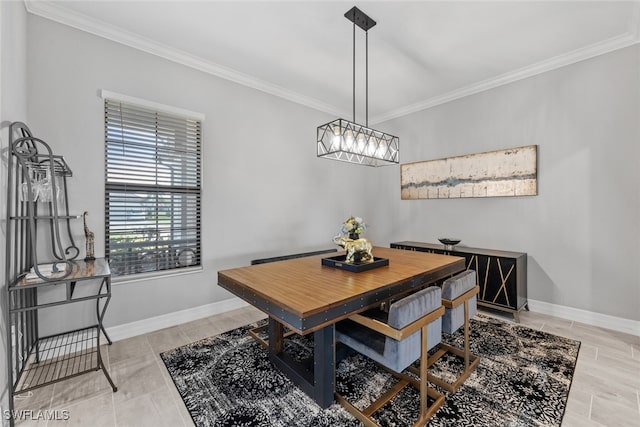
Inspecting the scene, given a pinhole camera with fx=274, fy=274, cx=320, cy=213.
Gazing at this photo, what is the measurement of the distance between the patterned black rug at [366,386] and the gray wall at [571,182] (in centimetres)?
82

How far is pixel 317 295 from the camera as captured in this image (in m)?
1.58

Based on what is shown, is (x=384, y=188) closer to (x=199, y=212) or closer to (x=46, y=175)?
(x=199, y=212)

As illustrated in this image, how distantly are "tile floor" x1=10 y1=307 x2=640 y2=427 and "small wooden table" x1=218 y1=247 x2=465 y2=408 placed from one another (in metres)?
0.76

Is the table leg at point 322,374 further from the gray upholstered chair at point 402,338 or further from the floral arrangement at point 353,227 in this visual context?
the floral arrangement at point 353,227

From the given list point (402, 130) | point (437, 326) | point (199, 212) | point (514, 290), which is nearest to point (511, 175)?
point (514, 290)

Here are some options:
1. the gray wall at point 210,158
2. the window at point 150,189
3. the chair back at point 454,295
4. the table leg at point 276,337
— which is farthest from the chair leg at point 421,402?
the window at point 150,189

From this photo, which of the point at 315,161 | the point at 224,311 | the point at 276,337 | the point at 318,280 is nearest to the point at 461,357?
the point at 318,280

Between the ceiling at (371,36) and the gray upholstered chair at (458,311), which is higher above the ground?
the ceiling at (371,36)

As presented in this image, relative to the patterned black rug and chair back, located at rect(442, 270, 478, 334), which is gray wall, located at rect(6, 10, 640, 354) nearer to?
the patterned black rug

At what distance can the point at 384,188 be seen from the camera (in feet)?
15.7

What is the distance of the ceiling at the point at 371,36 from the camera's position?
2.29m

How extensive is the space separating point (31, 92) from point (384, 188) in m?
4.33

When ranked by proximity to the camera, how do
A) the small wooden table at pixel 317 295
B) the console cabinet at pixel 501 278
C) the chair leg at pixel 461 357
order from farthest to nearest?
the console cabinet at pixel 501 278
the chair leg at pixel 461 357
the small wooden table at pixel 317 295

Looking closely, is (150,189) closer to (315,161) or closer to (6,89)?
(6,89)
